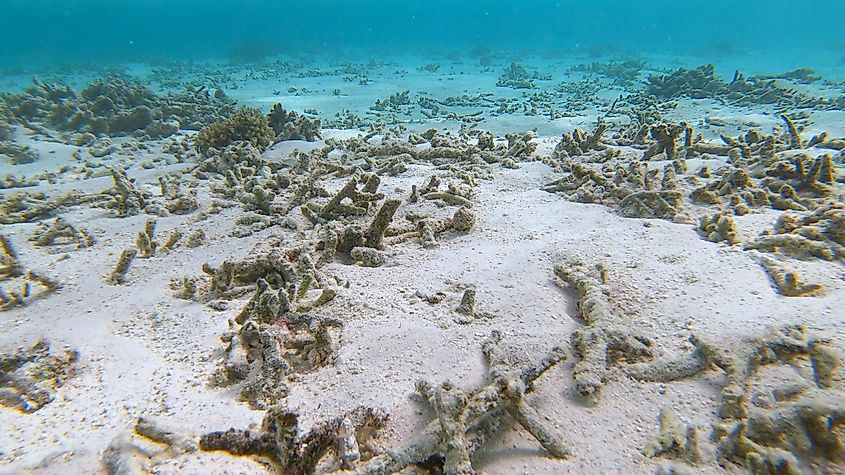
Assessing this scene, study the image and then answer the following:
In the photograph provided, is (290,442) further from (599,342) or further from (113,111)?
(113,111)

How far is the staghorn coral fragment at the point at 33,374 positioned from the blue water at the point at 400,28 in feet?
146

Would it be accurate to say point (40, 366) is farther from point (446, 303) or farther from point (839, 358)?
point (839, 358)

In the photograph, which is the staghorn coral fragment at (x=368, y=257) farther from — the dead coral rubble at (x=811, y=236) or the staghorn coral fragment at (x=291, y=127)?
the staghorn coral fragment at (x=291, y=127)

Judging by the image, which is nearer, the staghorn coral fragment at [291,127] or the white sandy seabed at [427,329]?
the white sandy seabed at [427,329]

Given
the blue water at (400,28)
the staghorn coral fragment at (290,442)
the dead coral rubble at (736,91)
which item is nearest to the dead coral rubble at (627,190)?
the staghorn coral fragment at (290,442)

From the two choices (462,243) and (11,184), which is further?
(11,184)

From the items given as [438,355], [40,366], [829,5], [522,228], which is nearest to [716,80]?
[522,228]

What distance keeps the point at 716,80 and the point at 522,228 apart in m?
17.8

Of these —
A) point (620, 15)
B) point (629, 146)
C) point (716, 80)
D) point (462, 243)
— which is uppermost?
point (620, 15)

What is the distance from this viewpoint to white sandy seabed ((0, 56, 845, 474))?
7.30ft

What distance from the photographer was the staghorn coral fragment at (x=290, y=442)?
6.70 feet

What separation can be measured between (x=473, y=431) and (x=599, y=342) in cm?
108

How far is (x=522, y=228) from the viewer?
475 centimetres

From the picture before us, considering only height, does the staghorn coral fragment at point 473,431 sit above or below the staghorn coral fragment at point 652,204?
below
